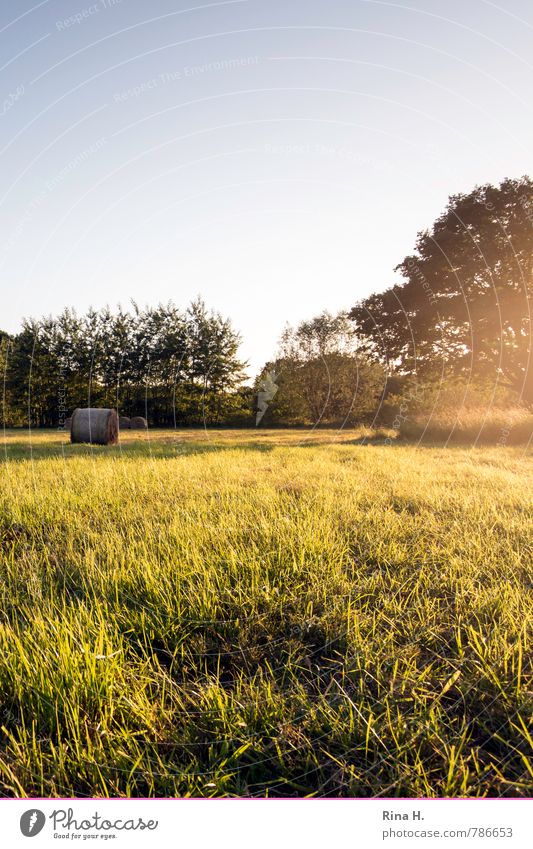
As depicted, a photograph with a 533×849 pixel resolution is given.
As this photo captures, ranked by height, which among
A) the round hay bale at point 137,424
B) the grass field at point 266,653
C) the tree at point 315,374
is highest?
the tree at point 315,374

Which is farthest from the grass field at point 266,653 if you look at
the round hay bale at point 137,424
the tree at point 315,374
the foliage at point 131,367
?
the round hay bale at point 137,424

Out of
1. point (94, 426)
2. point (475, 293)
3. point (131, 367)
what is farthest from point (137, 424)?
point (475, 293)

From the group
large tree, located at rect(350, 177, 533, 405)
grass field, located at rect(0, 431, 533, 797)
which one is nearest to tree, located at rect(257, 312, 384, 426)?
large tree, located at rect(350, 177, 533, 405)

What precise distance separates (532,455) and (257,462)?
26.3 ft

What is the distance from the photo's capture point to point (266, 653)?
2.25 meters

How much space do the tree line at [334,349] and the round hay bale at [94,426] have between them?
1.98 feet

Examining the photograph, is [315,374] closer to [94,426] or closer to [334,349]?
[334,349]

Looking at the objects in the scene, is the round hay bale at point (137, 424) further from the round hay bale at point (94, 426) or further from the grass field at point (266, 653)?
the grass field at point (266, 653)

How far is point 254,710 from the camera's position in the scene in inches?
68.3

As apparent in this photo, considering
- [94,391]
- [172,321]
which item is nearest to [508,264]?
[172,321]

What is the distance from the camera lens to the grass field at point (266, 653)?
59.7 inches

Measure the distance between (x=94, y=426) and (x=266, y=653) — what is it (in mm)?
13100

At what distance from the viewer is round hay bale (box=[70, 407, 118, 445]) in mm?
13703
